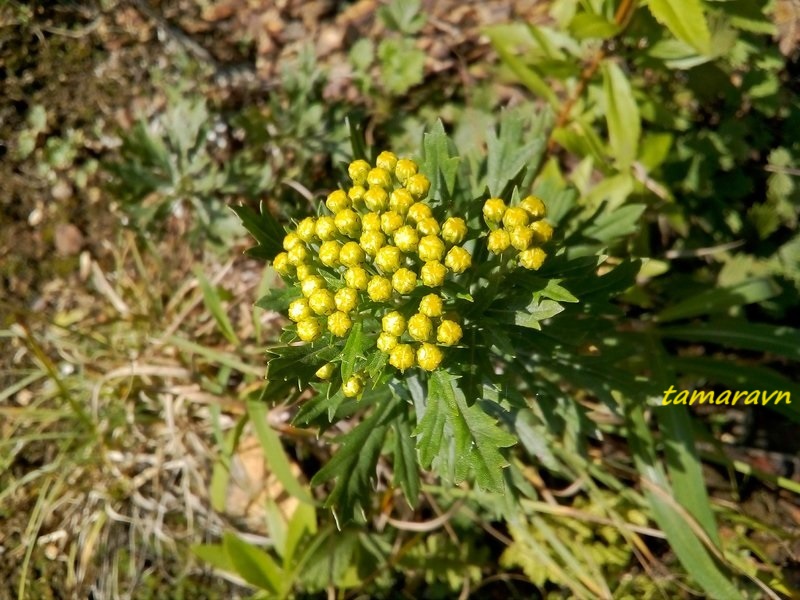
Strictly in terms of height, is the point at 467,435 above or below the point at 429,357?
below

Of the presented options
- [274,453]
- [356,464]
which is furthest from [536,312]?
[274,453]

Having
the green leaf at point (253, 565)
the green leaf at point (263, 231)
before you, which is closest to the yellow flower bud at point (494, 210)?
the green leaf at point (263, 231)

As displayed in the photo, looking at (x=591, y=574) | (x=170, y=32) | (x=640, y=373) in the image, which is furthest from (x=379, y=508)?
(x=170, y=32)

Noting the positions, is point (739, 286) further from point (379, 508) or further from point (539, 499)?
point (379, 508)

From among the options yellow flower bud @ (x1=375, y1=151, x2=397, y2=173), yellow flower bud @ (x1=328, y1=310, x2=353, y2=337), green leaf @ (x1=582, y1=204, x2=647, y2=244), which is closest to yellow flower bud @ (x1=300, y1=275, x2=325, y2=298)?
yellow flower bud @ (x1=328, y1=310, x2=353, y2=337)

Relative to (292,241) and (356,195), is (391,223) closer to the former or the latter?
(356,195)

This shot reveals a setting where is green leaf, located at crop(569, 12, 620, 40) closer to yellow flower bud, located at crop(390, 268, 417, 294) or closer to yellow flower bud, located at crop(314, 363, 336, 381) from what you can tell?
yellow flower bud, located at crop(390, 268, 417, 294)

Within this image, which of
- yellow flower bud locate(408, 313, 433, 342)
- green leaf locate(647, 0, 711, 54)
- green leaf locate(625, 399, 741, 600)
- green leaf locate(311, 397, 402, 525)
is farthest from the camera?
green leaf locate(625, 399, 741, 600)
